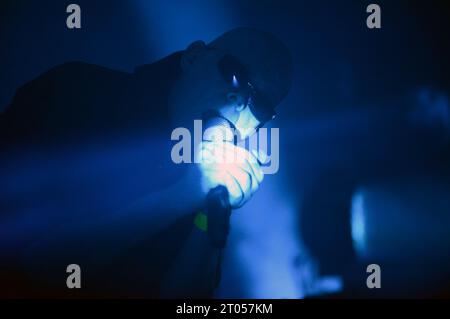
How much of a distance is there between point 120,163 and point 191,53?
52 centimetres

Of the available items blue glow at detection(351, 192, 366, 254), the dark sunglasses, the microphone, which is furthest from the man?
blue glow at detection(351, 192, 366, 254)

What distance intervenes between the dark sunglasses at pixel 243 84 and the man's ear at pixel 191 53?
0.39 feet

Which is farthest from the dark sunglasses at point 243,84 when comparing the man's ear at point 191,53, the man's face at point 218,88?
the man's ear at point 191,53

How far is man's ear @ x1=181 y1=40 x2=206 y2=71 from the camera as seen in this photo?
1.71m

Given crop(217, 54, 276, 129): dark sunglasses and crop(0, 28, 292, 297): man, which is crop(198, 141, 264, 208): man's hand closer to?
crop(0, 28, 292, 297): man

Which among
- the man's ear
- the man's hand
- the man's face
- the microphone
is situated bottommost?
the microphone

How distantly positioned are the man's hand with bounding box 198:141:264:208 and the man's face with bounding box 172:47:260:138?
0.48 feet

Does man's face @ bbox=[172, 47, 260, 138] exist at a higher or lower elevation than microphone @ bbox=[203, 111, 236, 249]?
higher

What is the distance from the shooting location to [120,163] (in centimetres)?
168

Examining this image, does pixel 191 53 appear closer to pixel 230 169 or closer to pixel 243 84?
pixel 243 84
